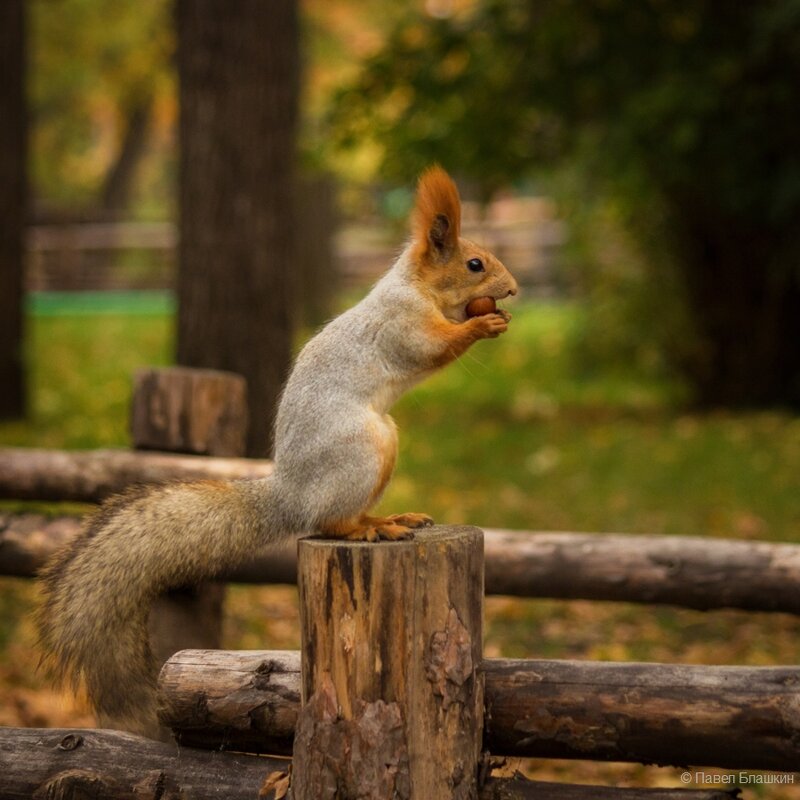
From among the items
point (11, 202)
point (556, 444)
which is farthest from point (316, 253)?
point (556, 444)

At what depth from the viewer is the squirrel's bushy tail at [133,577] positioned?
313 cm

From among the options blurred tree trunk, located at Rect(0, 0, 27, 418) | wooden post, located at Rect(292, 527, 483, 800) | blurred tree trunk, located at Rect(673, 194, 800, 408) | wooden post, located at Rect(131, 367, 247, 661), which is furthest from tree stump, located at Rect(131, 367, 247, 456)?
blurred tree trunk, located at Rect(673, 194, 800, 408)

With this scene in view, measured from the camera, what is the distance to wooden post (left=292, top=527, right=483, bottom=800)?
8.78 feet

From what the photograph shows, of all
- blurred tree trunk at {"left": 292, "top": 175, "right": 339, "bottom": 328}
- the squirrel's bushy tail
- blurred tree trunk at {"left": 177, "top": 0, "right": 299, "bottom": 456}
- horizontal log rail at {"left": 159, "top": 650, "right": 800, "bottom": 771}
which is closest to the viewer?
horizontal log rail at {"left": 159, "top": 650, "right": 800, "bottom": 771}

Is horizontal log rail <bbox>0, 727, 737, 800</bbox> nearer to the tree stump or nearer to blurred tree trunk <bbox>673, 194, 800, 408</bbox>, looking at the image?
the tree stump

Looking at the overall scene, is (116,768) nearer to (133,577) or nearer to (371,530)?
(133,577)

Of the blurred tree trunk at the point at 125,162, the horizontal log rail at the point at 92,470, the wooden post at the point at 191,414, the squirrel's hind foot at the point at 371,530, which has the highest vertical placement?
the blurred tree trunk at the point at 125,162

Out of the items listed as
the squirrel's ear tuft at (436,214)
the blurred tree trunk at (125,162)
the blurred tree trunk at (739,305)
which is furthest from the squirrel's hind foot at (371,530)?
the blurred tree trunk at (125,162)

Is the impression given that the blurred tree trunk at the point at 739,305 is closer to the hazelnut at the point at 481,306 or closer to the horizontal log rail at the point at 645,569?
the horizontal log rail at the point at 645,569

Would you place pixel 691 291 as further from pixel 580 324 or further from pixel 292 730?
pixel 292 730

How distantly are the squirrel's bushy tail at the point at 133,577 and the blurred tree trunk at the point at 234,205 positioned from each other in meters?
2.65

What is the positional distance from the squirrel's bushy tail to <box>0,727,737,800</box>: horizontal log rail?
0.53 feet

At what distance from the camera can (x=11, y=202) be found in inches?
399

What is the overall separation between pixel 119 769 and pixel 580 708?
106 centimetres
